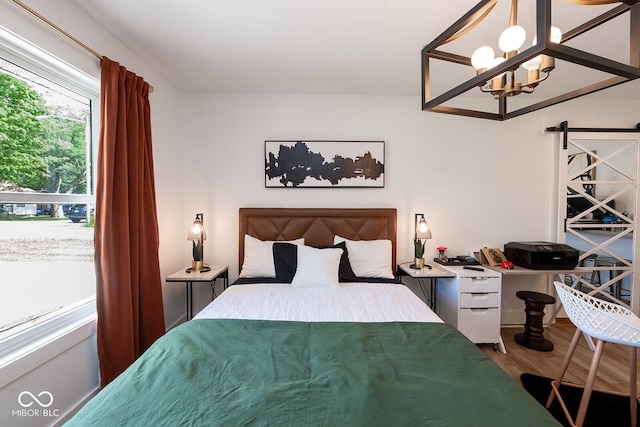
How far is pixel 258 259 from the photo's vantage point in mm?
2783

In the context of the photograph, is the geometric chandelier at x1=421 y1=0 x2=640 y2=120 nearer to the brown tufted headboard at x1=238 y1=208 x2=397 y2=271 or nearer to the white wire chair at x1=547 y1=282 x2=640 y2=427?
the white wire chair at x1=547 y1=282 x2=640 y2=427

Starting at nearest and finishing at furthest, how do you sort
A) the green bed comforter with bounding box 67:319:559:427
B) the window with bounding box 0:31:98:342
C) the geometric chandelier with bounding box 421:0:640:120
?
the geometric chandelier with bounding box 421:0:640:120, the green bed comforter with bounding box 67:319:559:427, the window with bounding box 0:31:98:342

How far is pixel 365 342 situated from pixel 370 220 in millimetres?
1774

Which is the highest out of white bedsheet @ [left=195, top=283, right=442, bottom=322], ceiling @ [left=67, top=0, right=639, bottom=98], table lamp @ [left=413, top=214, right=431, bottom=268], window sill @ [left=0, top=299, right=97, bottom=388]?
ceiling @ [left=67, top=0, right=639, bottom=98]

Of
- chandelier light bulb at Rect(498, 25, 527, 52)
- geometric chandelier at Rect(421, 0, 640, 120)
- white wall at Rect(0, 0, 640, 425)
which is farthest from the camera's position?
white wall at Rect(0, 0, 640, 425)

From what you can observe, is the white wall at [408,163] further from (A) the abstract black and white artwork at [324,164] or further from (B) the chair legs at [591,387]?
(B) the chair legs at [591,387]

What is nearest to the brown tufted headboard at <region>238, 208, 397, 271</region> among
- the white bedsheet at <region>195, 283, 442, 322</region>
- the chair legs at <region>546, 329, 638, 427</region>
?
the white bedsheet at <region>195, 283, 442, 322</region>

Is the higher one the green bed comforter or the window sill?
the green bed comforter

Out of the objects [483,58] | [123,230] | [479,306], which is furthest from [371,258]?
[123,230]

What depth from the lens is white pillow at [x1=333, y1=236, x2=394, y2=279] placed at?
109 inches

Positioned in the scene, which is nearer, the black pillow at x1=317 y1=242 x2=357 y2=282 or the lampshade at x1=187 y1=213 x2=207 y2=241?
the black pillow at x1=317 y1=242 x2=357 y2=282

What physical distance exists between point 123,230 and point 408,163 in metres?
2.75

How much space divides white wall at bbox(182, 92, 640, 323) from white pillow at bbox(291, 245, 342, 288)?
732 millimetres

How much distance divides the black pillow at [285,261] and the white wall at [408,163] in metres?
0.62
